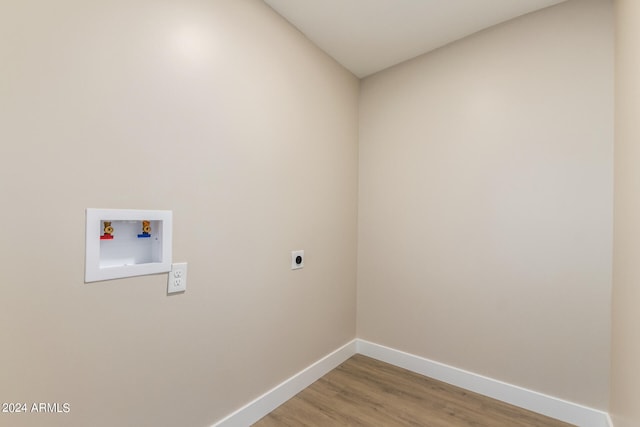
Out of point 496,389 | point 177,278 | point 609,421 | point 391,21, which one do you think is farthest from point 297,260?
point 609,421

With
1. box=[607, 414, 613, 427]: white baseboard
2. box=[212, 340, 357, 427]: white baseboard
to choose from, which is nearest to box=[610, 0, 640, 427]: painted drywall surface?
box=[607, 414, 613, 427]: white baseboard

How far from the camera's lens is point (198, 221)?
4.85ft

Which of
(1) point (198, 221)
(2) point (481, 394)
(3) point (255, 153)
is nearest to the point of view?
(1) point (198, 221)

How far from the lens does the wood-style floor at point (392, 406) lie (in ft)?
5.70

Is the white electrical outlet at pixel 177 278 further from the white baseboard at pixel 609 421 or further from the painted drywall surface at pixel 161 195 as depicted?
the white baseboard at pixel 609 421

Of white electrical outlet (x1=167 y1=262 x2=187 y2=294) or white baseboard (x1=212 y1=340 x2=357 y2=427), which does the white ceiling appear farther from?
white baseboard (x1=212 y1=340 x2=357 y2=427)

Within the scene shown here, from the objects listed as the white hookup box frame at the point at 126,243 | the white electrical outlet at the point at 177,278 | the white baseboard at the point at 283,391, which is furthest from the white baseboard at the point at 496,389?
the white hookup box frame at the point at 126,243

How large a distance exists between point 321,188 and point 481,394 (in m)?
1.80

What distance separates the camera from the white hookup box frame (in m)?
1.13

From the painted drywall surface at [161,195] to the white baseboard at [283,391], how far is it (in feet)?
0.18

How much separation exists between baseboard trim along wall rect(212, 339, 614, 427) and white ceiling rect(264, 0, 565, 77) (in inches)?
92.7

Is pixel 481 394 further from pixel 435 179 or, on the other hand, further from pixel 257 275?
pixel 257 275

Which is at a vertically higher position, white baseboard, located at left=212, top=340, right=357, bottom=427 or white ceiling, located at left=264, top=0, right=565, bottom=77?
white ceiling, located at left=264, top=0, right=565, bottom=77

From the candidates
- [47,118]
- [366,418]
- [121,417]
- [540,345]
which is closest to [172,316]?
[121,417]
